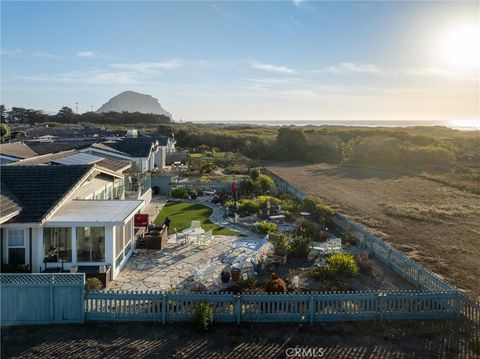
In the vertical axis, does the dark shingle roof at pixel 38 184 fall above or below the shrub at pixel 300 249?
above

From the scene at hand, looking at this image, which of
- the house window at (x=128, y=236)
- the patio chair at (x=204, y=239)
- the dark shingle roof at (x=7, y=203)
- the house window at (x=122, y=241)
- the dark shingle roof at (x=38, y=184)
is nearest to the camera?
the dark shingle roof at (x=7, y=203)

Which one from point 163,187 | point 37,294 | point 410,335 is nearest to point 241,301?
point 410,335

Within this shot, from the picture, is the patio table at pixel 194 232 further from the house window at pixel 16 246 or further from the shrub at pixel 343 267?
the house window at pixel 16 246

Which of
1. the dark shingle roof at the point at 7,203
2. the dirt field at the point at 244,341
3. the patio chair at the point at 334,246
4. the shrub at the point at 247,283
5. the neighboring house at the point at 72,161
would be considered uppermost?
the neighboring house at the point at 72,161

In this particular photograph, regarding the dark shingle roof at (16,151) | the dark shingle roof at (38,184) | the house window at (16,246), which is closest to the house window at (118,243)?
the dark shingle roof at (38,184)

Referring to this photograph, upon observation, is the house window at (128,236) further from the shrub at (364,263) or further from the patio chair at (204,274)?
the shrub at (364,263)

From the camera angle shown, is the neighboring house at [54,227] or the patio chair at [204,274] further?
the neighboring house at [54,227]

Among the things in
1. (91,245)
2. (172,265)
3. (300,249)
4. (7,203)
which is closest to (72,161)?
(7,203)

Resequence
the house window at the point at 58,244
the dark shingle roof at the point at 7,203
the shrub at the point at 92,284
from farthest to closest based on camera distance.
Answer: the house window at the point at 58,244, the dark shingle roof at the point at 7,203, the shrub at the point at 92,284
